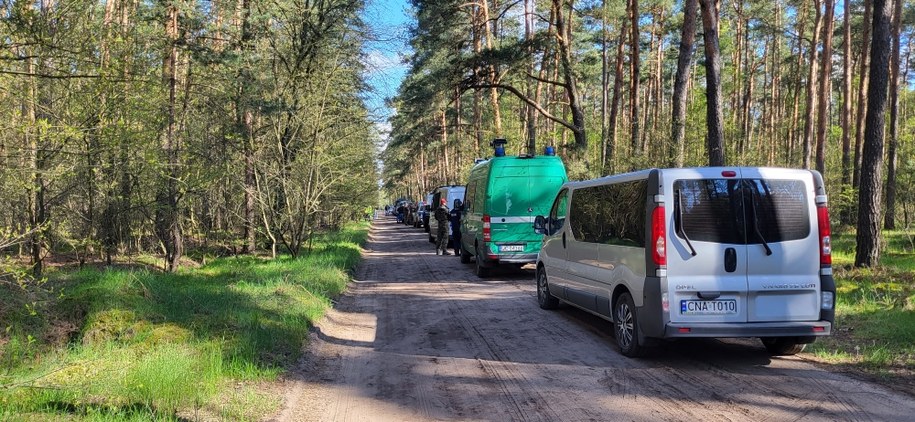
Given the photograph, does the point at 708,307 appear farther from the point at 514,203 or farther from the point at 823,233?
the point at 514,203

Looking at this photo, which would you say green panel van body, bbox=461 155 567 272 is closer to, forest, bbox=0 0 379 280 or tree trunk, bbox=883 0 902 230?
forest, bbox=0 0 379 280

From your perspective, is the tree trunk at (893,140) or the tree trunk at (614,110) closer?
the tree trunk at (893,140)

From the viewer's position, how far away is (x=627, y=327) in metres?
6.79

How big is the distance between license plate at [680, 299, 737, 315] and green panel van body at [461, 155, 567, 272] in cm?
774

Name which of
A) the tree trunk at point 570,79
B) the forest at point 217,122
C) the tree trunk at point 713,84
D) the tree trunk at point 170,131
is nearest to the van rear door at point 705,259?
the tree trunk at point 713,84

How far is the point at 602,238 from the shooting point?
7527 mm

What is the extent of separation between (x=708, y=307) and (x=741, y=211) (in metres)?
1.01

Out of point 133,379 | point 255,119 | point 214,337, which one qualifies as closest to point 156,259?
point 255,119

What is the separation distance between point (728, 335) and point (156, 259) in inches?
714

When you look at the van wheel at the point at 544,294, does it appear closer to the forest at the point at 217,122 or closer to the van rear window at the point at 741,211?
the van rear window at the point at 741,211

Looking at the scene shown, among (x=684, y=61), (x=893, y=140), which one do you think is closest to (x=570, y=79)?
(x=684, y=61)

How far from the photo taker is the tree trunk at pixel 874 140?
1124cm

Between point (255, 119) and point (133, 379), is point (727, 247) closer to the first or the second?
point (133, 379)

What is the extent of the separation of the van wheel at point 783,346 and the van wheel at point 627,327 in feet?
4.98
